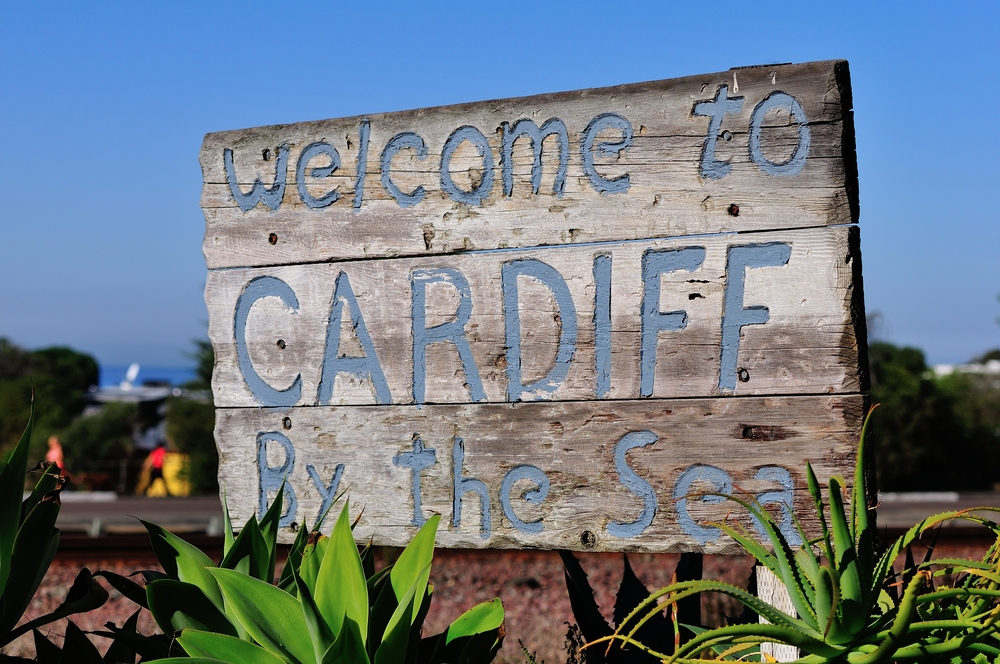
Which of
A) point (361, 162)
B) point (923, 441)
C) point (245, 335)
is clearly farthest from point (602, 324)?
point (923, 441)

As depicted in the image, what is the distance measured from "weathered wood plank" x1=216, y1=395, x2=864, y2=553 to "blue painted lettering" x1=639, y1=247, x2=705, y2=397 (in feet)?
0.31

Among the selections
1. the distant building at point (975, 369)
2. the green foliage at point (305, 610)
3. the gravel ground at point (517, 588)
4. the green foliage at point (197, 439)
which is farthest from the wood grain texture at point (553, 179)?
the distant building at point (975, 369)

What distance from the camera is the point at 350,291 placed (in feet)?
9.25

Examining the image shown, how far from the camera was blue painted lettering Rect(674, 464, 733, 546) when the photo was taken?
2.45 metres

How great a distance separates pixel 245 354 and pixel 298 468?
42cm

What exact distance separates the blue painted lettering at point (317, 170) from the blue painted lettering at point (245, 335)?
11.1 inches

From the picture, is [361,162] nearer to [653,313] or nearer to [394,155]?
[394,155]

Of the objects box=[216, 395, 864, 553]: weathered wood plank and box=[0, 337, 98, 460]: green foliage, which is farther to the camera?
box=[0, 337, 98, 460]: green foliage

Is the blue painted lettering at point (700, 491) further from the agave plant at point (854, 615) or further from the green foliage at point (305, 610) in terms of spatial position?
the green foliage at point (305, 610)

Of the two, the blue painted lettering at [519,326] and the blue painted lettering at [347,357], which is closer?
the blue painted lettering at [519,326]

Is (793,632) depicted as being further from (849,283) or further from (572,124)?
(572,124)


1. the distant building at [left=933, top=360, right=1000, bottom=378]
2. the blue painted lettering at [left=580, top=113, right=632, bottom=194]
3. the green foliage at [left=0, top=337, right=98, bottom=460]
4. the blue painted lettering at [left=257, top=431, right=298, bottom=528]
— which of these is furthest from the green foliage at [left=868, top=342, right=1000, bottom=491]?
the blue painted lettering at [left=257, top=431, right=298, bottom=528]

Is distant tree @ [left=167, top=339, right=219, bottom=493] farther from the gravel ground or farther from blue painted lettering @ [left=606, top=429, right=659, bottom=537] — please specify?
blue painted lettering @ [left=606, top=429, right=659, bottom=537]

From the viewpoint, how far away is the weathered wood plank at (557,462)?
242 centimetres
